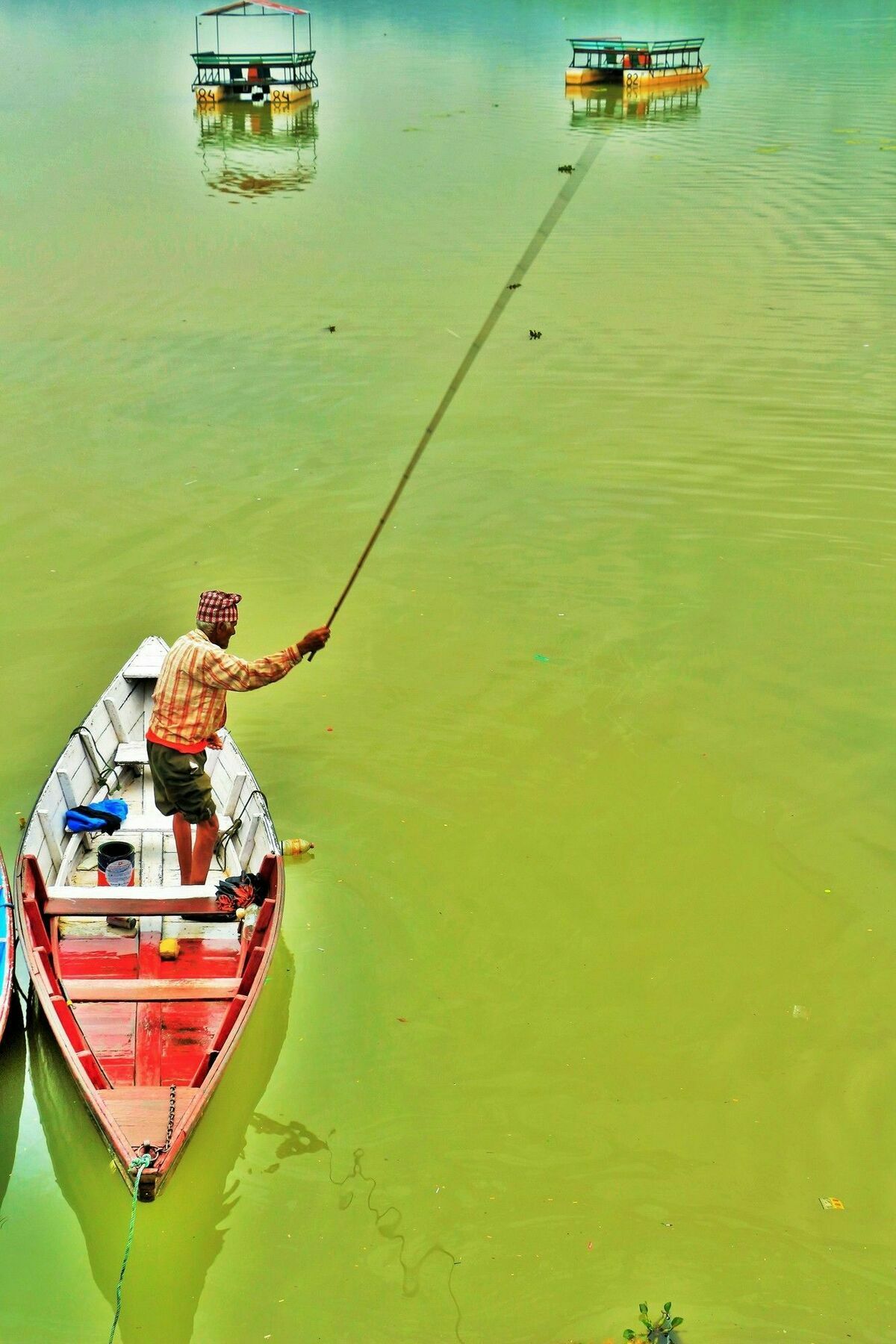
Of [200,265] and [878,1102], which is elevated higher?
[200,265]

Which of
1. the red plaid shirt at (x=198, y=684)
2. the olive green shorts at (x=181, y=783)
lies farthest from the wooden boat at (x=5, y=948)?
the red plaid shirt at (x=198, y=684)

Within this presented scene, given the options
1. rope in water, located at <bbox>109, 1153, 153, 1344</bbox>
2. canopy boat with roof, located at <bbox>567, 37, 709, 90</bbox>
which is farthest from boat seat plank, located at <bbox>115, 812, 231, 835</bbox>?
canopy boat with roof, located at <bbox>567, 37, 709, 90</bbox>

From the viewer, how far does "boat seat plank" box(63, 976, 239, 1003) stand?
5363mm

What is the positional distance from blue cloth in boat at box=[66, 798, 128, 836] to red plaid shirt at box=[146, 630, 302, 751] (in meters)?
0.81

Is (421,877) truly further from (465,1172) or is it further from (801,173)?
(801,173)

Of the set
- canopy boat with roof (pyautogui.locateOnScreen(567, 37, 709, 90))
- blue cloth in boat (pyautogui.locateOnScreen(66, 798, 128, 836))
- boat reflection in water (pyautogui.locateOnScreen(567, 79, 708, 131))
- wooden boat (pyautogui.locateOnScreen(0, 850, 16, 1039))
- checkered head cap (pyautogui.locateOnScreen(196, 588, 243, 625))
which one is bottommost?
wooden boat (pyautogui.locateOnScreen(0, 850, 16, 1039))

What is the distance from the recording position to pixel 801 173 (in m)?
19.8

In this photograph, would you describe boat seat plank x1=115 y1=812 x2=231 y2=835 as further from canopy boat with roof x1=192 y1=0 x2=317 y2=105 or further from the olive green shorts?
canopy boat with roof x1=192 y1=0 x2=317 y2=105

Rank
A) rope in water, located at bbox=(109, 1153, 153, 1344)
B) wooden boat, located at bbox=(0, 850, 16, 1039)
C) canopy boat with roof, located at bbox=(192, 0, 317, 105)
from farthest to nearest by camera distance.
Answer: canopy boat with roof, located at bbox=(192, 0, 317, 105) < wooden boat, located at bbox=(0, 850, 16, 1039) < rope in water, located at bbox=(109, 1153, 153, 1344)

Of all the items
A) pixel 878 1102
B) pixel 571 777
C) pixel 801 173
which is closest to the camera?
pixel 878 1102

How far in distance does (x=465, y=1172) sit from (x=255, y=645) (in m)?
4.23

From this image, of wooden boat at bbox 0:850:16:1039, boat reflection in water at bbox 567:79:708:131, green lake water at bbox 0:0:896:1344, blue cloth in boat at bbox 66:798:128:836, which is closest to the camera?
green lake water at bbox 0:0:896:1344

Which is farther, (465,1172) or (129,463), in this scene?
(129,463)

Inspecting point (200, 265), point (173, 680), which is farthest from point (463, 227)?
point (173, 680)
